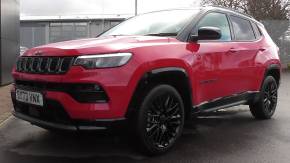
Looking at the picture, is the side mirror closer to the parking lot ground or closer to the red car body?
the red car body

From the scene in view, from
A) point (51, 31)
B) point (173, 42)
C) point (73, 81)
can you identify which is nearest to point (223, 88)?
point (173, 42)

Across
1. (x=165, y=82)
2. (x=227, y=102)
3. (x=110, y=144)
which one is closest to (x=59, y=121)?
(x=110, y=144)

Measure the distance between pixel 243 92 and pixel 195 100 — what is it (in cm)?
134

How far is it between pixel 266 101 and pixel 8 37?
8.94 meters

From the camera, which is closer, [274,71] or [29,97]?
[29,97]

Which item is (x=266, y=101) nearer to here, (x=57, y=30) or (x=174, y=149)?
(x=174, y=149)

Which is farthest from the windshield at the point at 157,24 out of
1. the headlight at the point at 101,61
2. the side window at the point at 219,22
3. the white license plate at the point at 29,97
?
the white license plate at the point at 29,97

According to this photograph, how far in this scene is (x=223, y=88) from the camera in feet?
19.0

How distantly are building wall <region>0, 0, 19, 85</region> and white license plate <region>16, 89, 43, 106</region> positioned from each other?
7.98m

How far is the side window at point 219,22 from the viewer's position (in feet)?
18.9

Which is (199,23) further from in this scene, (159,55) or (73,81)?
(73,81)

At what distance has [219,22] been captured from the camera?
6.09 meters

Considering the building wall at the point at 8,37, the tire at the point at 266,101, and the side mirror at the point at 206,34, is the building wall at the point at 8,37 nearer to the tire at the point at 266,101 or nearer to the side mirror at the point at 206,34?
the tire at the point at 266,101

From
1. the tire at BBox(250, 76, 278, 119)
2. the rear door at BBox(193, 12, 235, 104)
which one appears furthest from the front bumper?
the tire at BBox(250, 76, 278, 119)
